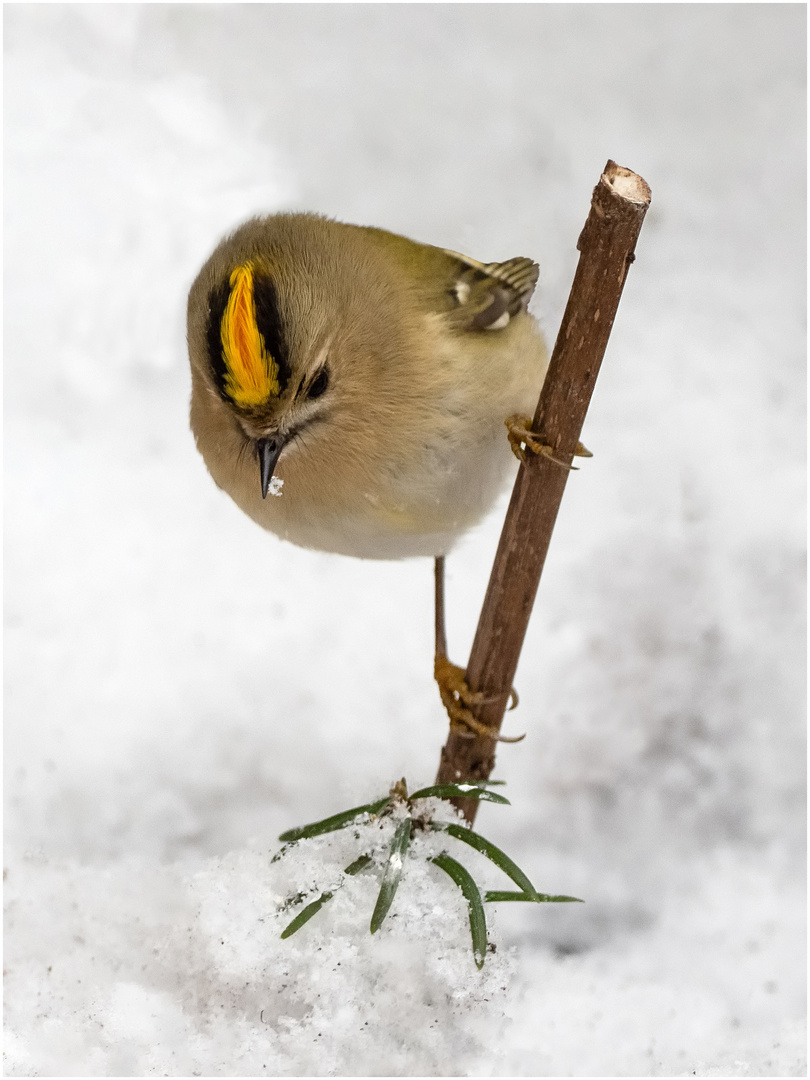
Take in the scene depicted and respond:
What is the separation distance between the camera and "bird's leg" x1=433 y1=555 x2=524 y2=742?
0.98m

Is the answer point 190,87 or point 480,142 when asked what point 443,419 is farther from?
point 190,87

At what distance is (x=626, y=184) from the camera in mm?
791

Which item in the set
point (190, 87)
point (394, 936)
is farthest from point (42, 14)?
point (394, 936)

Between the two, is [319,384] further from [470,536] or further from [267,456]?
[470,536]

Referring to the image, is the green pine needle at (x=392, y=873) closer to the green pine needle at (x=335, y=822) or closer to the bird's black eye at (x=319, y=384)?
the green pine needle at (x=335, y=822)

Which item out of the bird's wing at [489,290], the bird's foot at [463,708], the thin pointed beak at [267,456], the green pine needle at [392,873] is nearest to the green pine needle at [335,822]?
the green pine needle at [392,873]

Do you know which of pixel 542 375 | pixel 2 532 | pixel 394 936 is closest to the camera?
pixel 394 936

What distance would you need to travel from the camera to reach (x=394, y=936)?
85cm

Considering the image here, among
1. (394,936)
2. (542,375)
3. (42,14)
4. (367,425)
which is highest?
(42,14)

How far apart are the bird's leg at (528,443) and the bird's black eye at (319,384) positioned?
166 mm

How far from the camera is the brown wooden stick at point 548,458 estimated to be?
80cm

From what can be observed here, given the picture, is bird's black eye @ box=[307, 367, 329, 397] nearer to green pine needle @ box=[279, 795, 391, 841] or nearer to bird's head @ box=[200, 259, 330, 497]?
bird's head @ box=[200, 259, 330, 497]

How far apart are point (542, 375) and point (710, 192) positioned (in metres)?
0.46

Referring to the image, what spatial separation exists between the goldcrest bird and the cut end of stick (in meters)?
0.20
